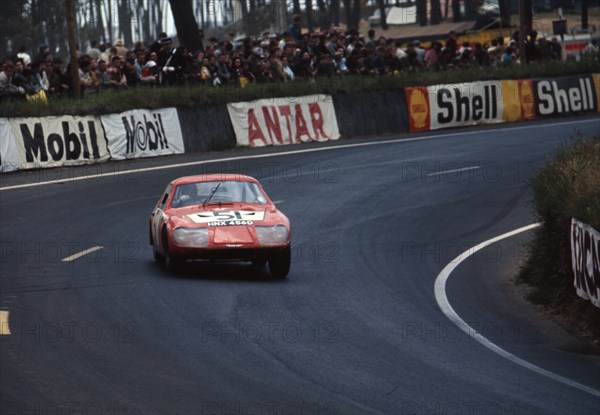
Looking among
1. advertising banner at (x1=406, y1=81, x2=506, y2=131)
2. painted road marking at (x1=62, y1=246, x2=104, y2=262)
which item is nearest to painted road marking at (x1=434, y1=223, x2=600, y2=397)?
painted road marking at (x1=62, y1=246, x2=104, y2=262)

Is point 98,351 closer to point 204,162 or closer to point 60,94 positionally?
point 204,162

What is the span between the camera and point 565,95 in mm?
37812

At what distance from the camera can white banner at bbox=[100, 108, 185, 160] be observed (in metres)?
27.2

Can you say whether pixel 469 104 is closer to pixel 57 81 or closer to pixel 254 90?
pixel 254 90

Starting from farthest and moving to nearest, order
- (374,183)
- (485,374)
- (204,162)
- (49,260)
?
(204,162), (374,183), (49,260), (485,374)

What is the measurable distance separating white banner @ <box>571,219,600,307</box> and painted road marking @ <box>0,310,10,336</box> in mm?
6334

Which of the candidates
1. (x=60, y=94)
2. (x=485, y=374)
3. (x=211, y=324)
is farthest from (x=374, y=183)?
(x=485, y=374)

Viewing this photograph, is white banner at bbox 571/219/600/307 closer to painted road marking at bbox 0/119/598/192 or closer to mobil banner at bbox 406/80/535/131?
painted road marking at bbox 0/119/598/192

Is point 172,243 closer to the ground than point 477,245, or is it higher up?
higher up

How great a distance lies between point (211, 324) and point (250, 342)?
966mm

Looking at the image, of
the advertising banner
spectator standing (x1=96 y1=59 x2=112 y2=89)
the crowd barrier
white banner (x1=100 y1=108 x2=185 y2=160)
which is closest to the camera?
the crowd barrier

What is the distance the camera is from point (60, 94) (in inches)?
1103

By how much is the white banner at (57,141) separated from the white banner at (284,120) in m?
4.45

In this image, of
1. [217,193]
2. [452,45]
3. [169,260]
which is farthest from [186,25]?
[169,260]
